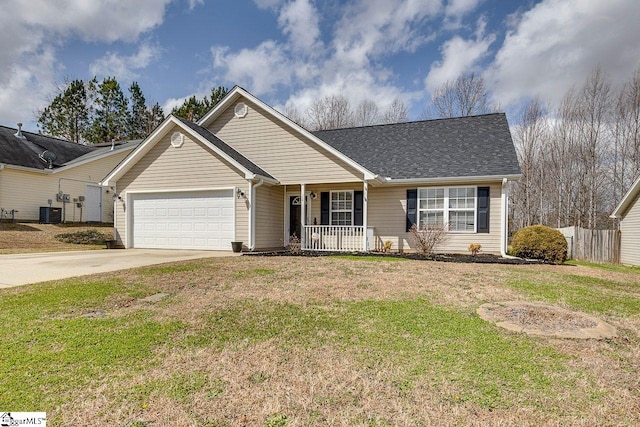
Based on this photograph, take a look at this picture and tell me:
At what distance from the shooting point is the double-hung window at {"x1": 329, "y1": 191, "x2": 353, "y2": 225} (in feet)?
44.5

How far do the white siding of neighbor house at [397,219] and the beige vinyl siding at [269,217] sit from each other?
1053mm

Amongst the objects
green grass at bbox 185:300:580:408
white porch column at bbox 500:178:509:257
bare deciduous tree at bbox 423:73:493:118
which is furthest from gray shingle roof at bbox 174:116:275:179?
bare deciduous tree at bbox 423:73:493:118

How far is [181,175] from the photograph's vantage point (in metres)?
12.8

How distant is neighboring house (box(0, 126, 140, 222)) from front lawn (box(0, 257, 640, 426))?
48.2 feet

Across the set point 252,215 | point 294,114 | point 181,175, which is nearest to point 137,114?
point 294,114

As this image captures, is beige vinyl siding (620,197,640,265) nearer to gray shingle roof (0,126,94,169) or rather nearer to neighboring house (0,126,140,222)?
neighboring house (0,126,140,222)

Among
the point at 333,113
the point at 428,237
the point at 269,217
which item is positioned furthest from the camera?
the point at 333,113

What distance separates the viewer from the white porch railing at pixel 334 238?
1266cm

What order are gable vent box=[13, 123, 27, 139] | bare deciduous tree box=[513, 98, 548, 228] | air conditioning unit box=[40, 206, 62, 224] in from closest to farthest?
air conditioning unit box=[40, 206, 62, 224], gable vent box=[13, 123, 27, 139], bare deciduous tree box=[513, 98, 548, 228]

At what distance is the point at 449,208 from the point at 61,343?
1149 centimetres

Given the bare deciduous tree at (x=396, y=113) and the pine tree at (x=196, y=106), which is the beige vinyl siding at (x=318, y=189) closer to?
the bare deciduous tree at (x=396, y=113)

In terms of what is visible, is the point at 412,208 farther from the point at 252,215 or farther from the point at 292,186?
the point at 252,215

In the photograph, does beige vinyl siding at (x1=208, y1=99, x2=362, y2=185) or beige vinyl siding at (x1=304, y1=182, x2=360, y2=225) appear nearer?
beige vinyl siding at (x1=208, y1=99, x2=362, y2=185)

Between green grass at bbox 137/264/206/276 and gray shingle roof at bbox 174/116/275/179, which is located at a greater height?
gray shingle roof at bbox 174/116/275/179
